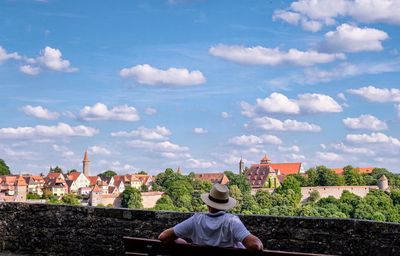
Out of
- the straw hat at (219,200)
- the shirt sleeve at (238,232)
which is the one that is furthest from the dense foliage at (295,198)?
the shirt sleeve at (238,232)

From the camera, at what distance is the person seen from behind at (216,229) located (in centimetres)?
503

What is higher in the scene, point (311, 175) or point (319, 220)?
point (311, 175)

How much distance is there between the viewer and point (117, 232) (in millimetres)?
8211

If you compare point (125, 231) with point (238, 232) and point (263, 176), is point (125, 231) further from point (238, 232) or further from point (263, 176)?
point (263, 176)

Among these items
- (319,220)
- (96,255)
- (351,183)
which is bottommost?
(96,255)

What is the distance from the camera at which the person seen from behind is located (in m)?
5.03

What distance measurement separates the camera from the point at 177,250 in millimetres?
5160

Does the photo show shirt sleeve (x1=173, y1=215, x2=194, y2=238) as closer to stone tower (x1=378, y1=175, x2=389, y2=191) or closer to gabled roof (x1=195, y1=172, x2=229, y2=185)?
stone tower (x1=378, y1=175, x2=389, y2=191)

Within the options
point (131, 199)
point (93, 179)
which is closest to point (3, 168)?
point (93, 179)

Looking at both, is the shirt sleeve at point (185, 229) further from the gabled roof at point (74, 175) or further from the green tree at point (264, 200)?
the gabled roof at point (74, 175)

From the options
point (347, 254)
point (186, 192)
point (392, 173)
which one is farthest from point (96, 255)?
point (392, 173)

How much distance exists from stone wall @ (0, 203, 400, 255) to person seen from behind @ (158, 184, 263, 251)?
2358 millimetres

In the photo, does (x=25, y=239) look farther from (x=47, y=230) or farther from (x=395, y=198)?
(x=395, y=198)

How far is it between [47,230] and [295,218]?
334 cm
